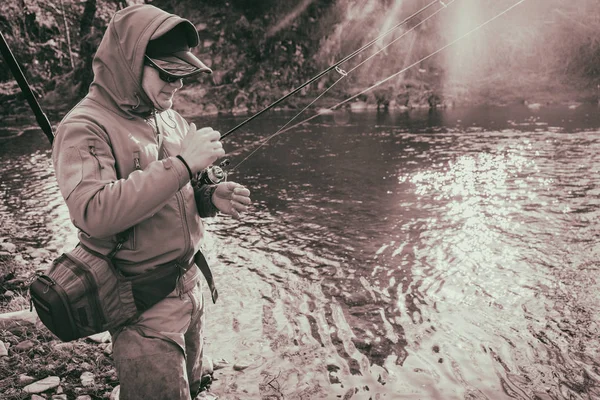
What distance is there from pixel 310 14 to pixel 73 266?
36004 millimetres

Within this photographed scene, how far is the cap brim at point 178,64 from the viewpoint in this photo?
8.52 feet

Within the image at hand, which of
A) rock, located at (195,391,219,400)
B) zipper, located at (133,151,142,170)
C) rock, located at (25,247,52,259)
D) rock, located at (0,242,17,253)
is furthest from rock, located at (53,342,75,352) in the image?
rock, located at (0,242,17,253)

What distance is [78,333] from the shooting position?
2566 millimetres

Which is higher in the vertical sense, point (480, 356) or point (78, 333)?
point (78, 333)

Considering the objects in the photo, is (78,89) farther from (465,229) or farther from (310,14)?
(465,229)

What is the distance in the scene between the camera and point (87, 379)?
394 cm

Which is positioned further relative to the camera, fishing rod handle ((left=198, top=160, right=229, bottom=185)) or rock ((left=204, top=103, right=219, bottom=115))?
rock ((left=204, top=103, right=219, bottom=115))

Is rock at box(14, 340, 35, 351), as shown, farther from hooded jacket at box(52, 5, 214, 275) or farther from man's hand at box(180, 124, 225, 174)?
man's hand at box(180, 124, 225, 174)

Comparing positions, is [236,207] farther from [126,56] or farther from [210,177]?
[126,56]

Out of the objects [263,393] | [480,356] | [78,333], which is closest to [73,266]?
[78,333]

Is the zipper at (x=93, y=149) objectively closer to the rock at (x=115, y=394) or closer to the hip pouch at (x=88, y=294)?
the hip pouch at (x=88, y=294)

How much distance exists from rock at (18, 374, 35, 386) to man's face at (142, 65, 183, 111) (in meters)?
2.82

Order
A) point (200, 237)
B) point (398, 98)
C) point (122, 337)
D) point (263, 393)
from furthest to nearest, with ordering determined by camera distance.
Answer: point (398, 98)
point (263, 393)
point (200, 237)
point (122, 337)

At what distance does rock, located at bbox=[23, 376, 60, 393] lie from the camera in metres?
3.70
